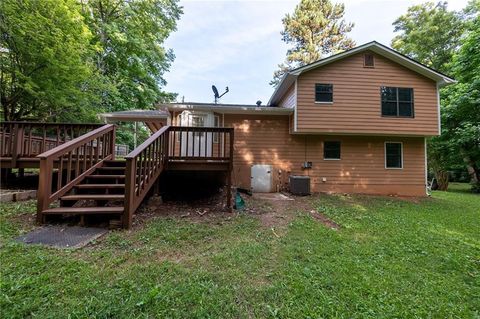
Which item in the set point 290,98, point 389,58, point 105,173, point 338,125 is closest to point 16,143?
point 105,173

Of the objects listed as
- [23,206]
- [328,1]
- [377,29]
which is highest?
[328,1]

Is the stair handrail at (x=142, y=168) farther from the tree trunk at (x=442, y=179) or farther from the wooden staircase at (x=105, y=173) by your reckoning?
the tree trunk at (x=442, y=179)

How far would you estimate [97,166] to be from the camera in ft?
17.4

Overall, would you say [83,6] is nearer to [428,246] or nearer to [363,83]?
[363,83]

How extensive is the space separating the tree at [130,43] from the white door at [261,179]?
349 inches

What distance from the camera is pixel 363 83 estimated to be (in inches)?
366

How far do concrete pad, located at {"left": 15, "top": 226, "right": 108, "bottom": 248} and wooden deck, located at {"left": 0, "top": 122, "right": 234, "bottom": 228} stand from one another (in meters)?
0.26

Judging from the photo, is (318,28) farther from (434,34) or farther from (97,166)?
(97,166)

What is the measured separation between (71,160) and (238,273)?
4.16 meters

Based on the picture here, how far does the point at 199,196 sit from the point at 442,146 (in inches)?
650

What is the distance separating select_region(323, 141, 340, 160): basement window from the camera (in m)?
10.0

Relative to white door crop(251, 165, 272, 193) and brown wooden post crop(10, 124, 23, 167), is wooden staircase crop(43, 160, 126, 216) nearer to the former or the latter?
brown wooden post crop(10, 124, 23, 167)

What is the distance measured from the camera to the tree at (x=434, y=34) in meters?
17.7

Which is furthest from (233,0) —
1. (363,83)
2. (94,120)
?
(94,120)
